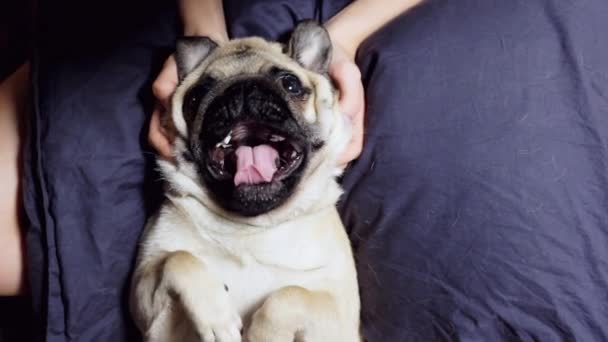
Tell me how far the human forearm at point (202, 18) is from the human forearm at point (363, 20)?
0.27 metres

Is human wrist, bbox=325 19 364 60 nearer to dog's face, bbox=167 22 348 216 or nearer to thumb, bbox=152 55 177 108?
dog's face, bbox=167 22 348 216

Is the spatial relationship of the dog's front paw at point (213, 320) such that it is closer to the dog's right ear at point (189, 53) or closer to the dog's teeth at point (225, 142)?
the dog's teeth at point (225, 142)

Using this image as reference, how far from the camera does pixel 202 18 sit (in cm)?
134

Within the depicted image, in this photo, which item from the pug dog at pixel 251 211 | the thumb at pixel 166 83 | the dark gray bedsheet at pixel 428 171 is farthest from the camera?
the thumb at pixel 166 83

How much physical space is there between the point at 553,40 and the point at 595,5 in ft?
0.33

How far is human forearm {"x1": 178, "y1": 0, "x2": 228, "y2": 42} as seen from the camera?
1.33 meters

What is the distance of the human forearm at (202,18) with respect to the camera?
133 cm

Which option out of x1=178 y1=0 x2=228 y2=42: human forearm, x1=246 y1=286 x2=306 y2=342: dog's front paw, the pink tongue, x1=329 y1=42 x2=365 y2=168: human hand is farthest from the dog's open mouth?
x1=178 y1=0 x2=228 y2=42: human forearm

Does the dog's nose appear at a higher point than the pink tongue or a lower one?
higher

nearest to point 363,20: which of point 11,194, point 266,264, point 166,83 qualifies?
point 166,83

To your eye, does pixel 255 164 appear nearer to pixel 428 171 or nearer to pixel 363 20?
pixel 428 171

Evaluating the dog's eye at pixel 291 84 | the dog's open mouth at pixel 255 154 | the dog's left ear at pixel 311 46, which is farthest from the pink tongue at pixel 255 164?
the dog's left ear at pixel 311 46

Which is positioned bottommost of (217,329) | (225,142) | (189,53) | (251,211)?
(217,329)

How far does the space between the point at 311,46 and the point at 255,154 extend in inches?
10.8
